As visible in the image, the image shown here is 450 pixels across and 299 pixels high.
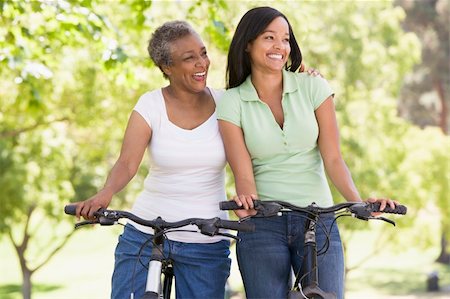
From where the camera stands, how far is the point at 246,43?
13.8 feet

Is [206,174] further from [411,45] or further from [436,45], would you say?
[436,45]

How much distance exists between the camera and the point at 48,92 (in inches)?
598

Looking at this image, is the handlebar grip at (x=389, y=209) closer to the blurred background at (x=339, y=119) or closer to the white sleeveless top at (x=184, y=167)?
the white sleeveless top at (x=184, y=167)

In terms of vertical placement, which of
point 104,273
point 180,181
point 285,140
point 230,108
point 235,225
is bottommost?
point 104,273

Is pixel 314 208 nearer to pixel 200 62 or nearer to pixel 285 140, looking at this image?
pixel 285 140

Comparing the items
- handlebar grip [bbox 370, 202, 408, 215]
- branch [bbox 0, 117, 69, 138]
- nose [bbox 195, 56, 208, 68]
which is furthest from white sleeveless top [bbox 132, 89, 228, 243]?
branch [bbox 0, 117, 69, 138]

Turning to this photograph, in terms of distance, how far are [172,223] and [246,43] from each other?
96 centimetres

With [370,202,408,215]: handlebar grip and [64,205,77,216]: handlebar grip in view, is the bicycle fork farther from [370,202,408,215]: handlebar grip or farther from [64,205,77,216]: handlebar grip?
[370,202,408,215]: handlebar grip

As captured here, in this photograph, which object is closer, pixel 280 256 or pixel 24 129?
Answer: pixel 280 256

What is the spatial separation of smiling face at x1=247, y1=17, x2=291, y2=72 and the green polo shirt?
135mm

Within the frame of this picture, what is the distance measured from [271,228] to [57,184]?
53.9ft

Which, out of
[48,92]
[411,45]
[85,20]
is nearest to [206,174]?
[85,20]

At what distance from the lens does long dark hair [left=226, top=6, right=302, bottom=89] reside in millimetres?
4152

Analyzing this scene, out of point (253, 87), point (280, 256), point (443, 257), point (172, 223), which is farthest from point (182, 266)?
point (443, 257)
